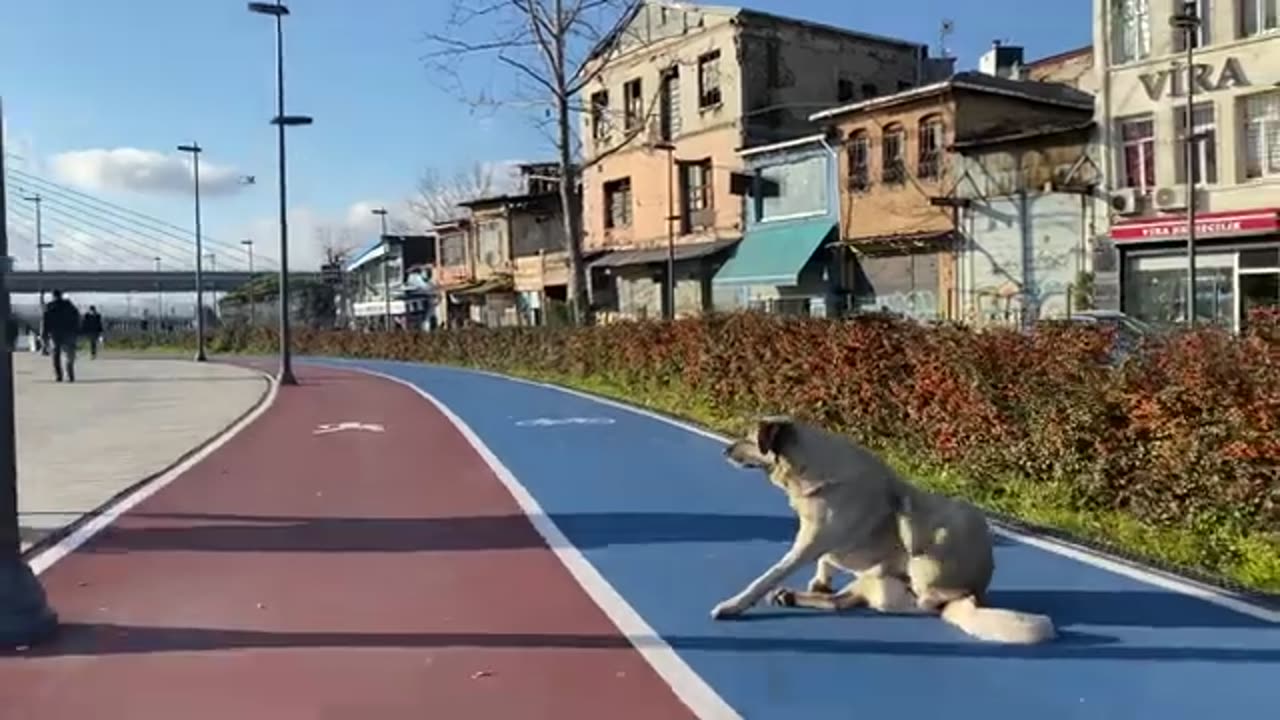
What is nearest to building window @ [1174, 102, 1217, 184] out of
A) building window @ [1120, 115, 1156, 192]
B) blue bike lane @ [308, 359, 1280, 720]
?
building window @ [1120, 115, 1156, 192]

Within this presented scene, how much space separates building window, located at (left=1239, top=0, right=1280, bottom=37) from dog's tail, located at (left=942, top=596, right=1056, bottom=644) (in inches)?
1075

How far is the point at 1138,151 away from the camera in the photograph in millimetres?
31516

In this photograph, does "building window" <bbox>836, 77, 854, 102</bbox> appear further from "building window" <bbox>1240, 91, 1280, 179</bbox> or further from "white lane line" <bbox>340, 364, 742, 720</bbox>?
"white lane line" <bbox>340, 364, 742, 720</bbox>

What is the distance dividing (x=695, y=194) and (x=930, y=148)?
497 inches

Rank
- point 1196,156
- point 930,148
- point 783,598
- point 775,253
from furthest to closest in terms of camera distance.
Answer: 1. point 775,253
2. point 930,148
3. point 1196,156
4. point 783,598

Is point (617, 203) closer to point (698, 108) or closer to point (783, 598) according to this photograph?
point (698, 108)

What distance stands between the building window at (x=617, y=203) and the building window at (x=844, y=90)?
9.34 metres

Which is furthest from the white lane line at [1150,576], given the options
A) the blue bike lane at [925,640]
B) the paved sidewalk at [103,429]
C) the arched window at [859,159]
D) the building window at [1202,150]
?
the arched window at [859,159]

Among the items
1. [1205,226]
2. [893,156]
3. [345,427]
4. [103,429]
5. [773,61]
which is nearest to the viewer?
[103,429]

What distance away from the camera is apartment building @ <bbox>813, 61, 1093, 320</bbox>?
3481cm

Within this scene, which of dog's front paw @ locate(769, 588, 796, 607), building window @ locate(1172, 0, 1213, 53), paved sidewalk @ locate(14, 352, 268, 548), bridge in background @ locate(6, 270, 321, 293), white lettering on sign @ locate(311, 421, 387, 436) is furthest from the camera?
bridge in background @ locate(6, 270, 321, 293)

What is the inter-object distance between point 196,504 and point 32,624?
4.80 m

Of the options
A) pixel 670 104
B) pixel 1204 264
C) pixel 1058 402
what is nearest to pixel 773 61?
pixel 670 104

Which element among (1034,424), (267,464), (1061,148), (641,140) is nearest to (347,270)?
(641,140)
